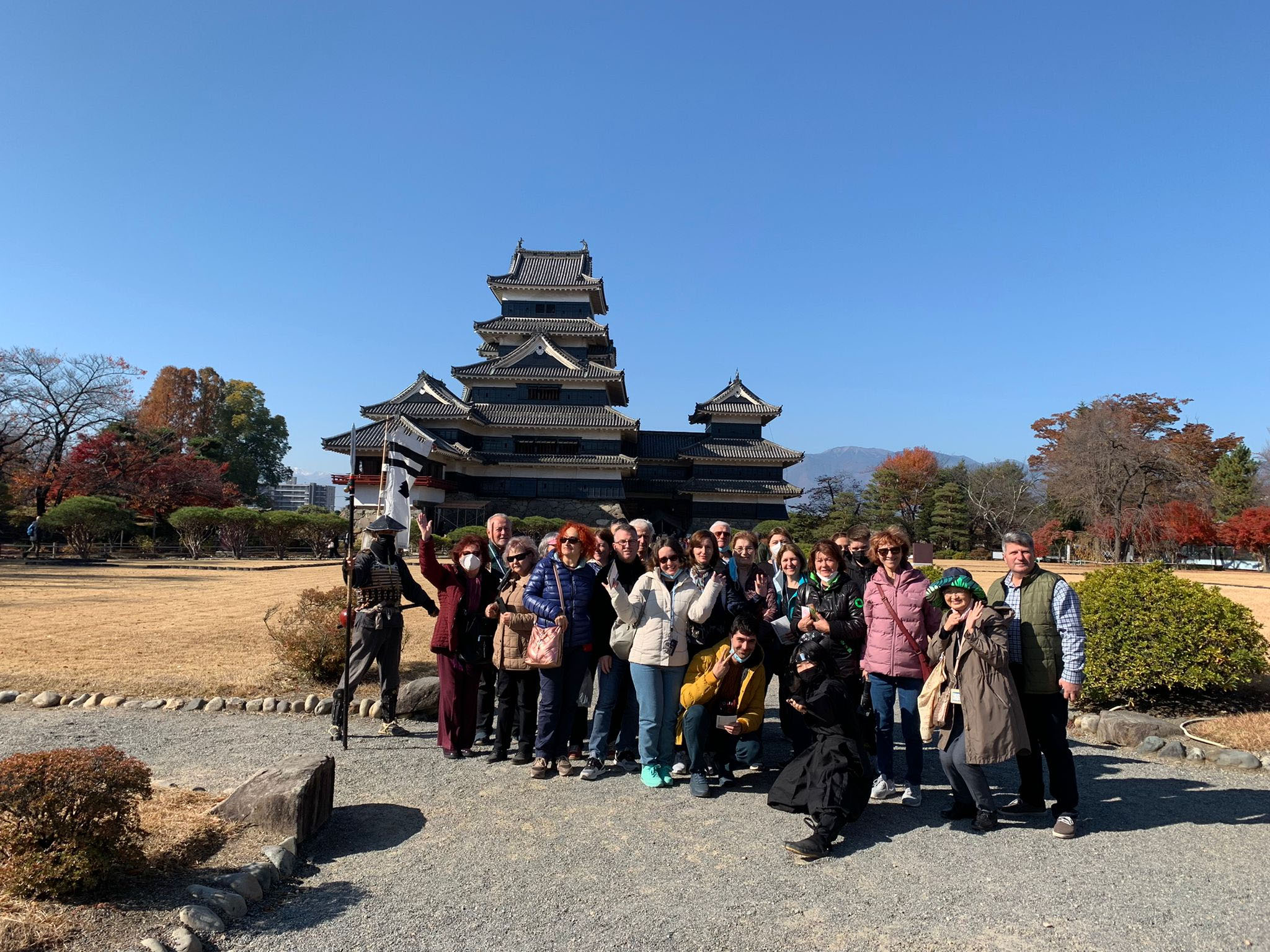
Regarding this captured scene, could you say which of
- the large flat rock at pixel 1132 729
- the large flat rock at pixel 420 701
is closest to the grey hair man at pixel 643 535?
the large flat rock at pixel 420 701

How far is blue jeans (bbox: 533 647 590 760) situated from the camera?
516cm

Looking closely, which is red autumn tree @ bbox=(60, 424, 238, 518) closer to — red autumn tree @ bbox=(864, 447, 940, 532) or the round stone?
the round stone

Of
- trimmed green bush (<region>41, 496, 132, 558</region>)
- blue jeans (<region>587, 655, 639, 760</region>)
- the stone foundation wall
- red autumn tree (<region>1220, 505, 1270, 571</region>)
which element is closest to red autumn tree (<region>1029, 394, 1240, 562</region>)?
red autumn tree (<region>1220, 505, 1270, 571</region>)

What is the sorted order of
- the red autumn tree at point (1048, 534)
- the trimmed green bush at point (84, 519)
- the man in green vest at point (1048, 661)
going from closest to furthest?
the man in green vest at point (1048, 661) → the trimmed green bush at point (84, 519) → the red autumn tree at point (1048, 534)

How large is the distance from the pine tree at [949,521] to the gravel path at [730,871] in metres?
36.5

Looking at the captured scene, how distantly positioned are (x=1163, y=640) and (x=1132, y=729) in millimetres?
1131

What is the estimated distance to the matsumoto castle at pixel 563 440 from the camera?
33.7 meters

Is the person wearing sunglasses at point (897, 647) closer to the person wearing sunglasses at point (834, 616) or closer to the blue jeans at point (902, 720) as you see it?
the blue jeans at point (902, 720)

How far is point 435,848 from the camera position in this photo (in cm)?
392

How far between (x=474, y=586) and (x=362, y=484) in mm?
27754

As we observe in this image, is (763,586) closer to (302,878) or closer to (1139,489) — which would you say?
(302,878)

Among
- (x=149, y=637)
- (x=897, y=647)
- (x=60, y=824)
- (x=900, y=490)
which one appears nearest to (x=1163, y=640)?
(x=897, y=647)

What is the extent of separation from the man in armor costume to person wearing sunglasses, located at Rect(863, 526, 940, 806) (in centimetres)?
352

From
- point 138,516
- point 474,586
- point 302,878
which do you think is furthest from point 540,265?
point 302,878
